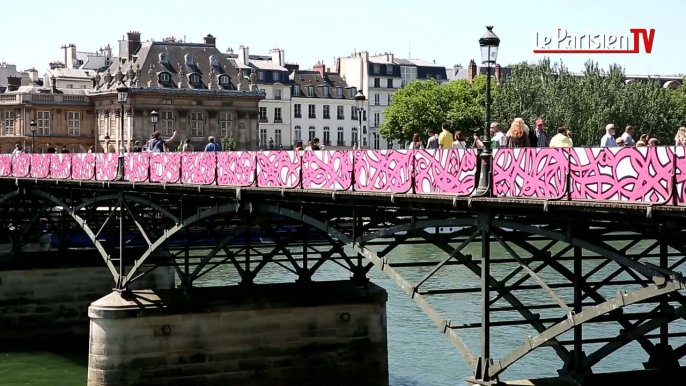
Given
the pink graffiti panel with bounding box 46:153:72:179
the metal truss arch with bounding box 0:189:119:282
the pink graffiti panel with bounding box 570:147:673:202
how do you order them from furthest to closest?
the pink graffiti panel with bounding box 46:153:72:179
the metal truss arch with bounding box 0:189:119:282
the pink graffiti panel with bounding box 570:147:673:202

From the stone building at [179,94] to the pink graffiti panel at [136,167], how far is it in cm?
7647

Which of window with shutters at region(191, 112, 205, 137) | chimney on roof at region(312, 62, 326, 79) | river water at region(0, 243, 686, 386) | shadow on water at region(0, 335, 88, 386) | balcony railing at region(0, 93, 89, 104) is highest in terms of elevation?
chimney on roof at region(312, 62, 326, 79)

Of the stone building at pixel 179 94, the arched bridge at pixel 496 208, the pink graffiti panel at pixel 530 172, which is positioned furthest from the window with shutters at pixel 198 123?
the pink graffiti panel at pixel 530 172

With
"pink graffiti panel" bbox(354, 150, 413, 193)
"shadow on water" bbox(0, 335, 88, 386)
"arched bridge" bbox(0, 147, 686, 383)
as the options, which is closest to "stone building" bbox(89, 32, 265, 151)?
"shadow on water" bbox(0, 335, 88, 386)

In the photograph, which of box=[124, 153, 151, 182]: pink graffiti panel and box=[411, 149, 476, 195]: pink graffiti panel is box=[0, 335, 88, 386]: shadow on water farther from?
box=[411, 149, 476, 195]: pink graffiti panel

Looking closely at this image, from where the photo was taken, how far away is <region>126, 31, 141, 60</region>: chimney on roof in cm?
11712

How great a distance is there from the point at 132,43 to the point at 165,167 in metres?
87.0

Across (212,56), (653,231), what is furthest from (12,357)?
(212,56)

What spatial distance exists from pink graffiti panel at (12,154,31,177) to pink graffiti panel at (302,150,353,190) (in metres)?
20.7

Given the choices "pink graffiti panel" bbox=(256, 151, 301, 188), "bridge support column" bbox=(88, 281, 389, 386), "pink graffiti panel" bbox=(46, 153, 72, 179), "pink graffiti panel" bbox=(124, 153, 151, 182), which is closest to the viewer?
"pink graffiti panel" bbox=(256, 151, 301, 188)

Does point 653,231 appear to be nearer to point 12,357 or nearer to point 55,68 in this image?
point 12,357

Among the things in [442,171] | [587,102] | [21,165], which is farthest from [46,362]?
[587,102]

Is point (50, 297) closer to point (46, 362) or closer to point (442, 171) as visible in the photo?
point (46, 362)

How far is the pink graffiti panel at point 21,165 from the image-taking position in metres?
43.6
